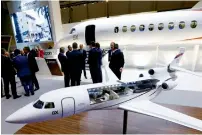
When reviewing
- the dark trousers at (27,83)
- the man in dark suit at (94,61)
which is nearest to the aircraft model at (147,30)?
the man in dark suit at (94,61)

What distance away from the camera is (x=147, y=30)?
9.57 metres

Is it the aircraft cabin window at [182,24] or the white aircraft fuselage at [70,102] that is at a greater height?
the aircraft cabin window at [182,24]

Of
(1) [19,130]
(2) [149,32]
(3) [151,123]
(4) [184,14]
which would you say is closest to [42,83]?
(1) [19,130]

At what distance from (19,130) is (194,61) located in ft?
25.6

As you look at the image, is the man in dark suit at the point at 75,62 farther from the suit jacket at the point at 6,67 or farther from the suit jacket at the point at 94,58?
the suit jacket at the point at 6,67

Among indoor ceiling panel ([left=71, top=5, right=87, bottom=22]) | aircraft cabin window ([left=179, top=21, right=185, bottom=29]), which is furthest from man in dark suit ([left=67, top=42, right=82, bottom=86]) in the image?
indoor ceiling panel ([left=71, top=5, right=87, bottom=22])

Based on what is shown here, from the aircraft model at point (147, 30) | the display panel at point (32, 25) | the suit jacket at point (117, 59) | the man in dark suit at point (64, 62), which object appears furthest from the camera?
the display panel at point (32, 25)

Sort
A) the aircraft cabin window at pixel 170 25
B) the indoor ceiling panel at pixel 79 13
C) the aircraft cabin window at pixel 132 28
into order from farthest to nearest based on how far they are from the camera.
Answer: the indoor ceiling panel at pixel 79 13
the aircraft cabin window at pixel 132 28
the aircraft cabin window at pixel 170 25

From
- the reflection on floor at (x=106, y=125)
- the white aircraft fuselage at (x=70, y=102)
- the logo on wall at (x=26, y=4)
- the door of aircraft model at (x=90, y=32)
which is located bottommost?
the reflection on floor at (x=106, y=125)

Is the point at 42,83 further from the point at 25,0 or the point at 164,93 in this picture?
the point at 25,0

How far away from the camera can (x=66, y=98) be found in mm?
3092

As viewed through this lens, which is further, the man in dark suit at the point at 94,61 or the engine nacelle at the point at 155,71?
the man in dark suit at the point at 94,61

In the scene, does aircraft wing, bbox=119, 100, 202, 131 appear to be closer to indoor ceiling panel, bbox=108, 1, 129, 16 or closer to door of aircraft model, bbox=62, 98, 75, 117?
door of aircraft model, bbox=62, 98, 75, 117

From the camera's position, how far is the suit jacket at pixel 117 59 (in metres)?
5.62
